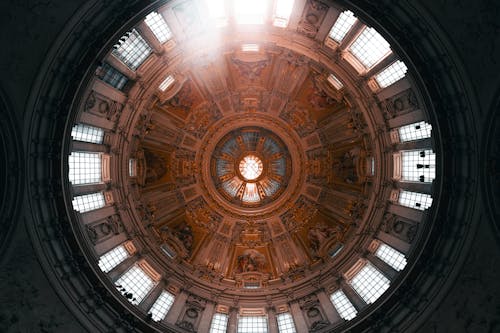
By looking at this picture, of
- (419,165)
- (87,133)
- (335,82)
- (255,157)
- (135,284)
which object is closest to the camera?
(419,165)

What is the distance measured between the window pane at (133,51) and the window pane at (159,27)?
1057 mm

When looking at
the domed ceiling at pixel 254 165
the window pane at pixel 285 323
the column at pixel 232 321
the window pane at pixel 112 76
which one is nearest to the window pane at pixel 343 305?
the window pane at pixel 285 323

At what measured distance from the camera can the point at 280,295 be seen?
32.5 m

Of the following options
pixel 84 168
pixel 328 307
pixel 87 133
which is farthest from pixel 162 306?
pixel 87 133

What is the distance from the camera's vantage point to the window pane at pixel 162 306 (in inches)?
1116

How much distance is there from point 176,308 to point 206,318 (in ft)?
8.33

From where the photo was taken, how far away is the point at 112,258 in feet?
93.4

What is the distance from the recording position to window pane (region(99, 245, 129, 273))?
27141 millimetres

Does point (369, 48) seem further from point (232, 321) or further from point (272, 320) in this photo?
point (232, 321)

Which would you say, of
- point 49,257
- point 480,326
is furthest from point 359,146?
point 49,257

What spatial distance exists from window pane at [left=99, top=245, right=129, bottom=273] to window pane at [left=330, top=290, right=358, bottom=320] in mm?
17223

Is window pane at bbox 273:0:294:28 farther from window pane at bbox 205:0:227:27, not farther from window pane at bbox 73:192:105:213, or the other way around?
window pane at bbox 73:192:105:213

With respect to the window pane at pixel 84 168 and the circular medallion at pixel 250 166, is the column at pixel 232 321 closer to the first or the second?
the circular medallion at pixel 250 166

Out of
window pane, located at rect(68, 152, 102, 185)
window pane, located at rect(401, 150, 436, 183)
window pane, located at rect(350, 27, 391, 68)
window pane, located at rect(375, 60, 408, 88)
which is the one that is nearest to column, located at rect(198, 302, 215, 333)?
window pane, located at rect(68, 152, 102, 185)
